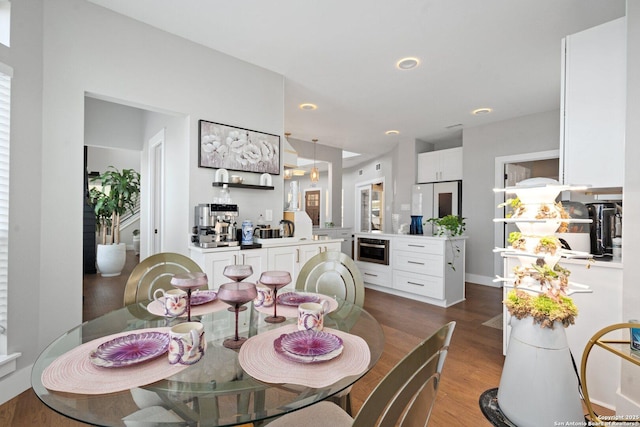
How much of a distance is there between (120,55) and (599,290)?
12.4ft

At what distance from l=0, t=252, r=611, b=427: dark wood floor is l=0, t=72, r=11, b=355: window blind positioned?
1.78 ft

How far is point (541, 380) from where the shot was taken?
1438 millimetres

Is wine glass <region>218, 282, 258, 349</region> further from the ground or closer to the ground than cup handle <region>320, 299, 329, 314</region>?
further from the ground

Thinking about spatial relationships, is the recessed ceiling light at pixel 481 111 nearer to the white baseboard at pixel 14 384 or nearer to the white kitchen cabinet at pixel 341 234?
the white kitchen cabinet at pixel 341 234

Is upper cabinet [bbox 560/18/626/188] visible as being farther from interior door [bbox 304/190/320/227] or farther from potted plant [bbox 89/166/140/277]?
interior door [bbox 304/190/320/227]

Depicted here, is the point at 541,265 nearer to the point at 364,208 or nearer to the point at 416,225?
the point at 416,225

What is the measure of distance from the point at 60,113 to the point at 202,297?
180 centimetres

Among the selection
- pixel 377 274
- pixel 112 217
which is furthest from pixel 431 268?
pixel 112 217

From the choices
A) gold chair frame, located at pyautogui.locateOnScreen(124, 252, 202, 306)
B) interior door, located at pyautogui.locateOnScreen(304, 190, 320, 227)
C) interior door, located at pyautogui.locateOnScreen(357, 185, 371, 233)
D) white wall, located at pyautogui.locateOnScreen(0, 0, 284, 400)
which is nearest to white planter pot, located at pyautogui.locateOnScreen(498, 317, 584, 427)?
gold chair frame, located at pyautogui.locateOnScreen(124, 252, 202, 306)

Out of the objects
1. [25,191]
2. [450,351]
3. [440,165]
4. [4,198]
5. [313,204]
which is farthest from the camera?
[313,204]

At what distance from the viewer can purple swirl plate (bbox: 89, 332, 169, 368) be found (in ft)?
2.83

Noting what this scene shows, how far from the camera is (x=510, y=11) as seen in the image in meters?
2.27

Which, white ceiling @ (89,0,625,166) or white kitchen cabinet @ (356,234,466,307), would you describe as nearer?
white ceiling @ (89,0,625,166)

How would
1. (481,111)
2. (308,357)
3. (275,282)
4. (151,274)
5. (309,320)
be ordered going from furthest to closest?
(481,111), (151,274), (275,282), (309,320), (308,357)
